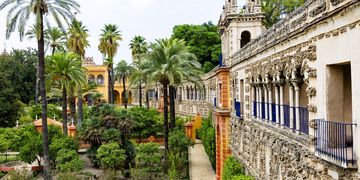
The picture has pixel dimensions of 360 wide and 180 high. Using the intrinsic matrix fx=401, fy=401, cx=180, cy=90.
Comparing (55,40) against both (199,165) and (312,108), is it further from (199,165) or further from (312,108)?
(312,108)

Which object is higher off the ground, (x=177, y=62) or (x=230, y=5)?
(x=230, y=5)

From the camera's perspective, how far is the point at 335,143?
7.73m

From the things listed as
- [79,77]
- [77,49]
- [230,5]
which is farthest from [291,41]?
[77,49]

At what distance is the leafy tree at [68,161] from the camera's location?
2571 centimetres

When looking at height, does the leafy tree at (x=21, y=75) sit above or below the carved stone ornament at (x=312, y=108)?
above

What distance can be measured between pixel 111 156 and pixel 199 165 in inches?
350

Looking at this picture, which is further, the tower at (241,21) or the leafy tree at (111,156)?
the leafy tree at (111,156)

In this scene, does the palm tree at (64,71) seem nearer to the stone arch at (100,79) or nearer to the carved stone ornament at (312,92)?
the carved stone ornament at (312,92)

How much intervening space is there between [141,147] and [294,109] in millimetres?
18406

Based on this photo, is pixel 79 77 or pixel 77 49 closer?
pixel 79 77

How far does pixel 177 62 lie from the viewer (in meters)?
29.8

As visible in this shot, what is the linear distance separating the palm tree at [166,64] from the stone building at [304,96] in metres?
9.98

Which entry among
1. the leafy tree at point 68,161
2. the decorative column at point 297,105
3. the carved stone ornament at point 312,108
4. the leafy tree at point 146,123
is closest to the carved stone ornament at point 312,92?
the carved stone ornament at point 312,108

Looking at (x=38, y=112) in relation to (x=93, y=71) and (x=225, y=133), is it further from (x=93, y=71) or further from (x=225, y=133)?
(x=225, y=133)
